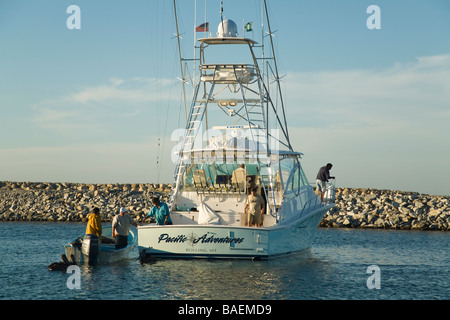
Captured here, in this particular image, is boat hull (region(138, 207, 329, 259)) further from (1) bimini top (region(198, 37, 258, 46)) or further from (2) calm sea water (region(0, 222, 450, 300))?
(1) bimini top (region(198, 37, 258, 46))

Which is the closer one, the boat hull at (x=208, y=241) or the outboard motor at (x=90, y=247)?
the outboard motor at (x=90, y=247)

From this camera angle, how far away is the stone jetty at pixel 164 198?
34.0 m

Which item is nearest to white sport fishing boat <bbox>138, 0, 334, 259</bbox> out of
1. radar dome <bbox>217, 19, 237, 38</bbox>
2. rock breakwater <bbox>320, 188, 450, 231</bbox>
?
radar dome <bbox>217, 19, 237, 38</bbox>

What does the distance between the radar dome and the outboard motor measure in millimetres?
7865

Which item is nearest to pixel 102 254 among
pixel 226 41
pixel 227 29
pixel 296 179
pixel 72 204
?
pixel 296 179

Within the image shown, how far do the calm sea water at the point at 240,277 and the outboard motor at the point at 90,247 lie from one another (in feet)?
1.18

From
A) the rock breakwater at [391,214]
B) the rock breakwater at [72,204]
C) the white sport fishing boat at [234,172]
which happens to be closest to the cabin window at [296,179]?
the white sport fishing boat at [234,172]

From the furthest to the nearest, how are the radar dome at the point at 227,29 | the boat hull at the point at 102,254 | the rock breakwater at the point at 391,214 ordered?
the rock breakwater at the point at 391,214 → the radar dome at the point at 227,29 → the boat hull at the point at 102,254

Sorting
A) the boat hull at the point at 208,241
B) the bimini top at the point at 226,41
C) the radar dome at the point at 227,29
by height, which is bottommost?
the boat hull at the point at 208,241

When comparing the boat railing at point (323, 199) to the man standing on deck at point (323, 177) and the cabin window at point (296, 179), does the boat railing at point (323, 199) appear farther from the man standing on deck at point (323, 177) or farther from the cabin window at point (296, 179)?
the cabin window at point (296, 179)

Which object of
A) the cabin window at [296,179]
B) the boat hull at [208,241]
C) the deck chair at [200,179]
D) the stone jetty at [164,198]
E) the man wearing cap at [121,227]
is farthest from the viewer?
the stone jetty at [164,198]

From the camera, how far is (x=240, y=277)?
14.7m

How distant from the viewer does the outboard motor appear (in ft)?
52.5
